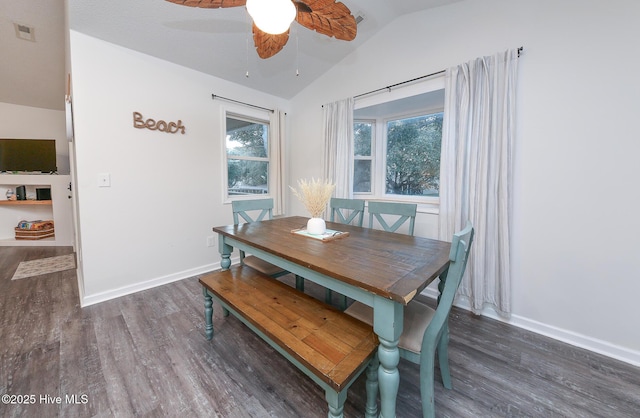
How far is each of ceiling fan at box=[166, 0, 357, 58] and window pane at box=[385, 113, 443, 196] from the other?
1.64 m

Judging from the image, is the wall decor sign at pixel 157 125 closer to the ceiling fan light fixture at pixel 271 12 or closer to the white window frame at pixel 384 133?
the ceiling fan light fixture at pixel 271 12

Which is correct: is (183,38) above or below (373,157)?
above

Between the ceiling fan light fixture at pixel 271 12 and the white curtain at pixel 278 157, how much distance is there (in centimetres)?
243

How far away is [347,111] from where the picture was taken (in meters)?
3.05

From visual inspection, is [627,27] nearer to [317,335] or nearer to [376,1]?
[376,1]

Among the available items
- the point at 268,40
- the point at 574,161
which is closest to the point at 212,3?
the point at 268,40

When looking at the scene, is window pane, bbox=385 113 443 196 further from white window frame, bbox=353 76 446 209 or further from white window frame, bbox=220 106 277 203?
white window frame, bbox=220 106 277 203

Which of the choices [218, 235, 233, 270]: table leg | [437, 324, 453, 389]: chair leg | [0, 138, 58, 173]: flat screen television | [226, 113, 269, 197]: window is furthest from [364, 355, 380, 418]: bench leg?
[0, 138, 58, 173]: flat screen television

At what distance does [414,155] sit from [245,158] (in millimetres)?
2291

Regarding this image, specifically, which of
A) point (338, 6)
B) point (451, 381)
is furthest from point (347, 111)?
point (451, 381)

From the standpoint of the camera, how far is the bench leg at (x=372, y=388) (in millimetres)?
1103

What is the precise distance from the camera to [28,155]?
4086 millimetres

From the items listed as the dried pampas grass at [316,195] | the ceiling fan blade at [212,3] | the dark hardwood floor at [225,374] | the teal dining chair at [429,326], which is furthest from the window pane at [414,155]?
the ceiling fan blade at [212,3]

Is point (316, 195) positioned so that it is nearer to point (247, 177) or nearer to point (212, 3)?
point (212, 3)
